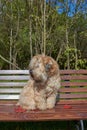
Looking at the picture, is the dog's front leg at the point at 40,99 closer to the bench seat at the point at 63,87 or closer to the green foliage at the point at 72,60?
the bench seat at the point at 63,87

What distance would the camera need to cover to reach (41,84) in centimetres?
362

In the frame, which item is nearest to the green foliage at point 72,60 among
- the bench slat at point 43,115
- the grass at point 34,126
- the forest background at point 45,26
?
the forest background at point 45,26

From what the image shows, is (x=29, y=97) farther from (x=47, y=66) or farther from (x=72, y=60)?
(x=72, y=60)

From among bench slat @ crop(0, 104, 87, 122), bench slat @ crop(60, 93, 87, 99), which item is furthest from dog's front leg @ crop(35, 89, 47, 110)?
bench slat @ crop(60, 93, 87, 99)

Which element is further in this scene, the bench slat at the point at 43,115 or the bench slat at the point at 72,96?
the bench slat at the point at 72,96

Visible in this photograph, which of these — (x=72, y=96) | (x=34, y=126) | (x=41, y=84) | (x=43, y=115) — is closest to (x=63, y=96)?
(x=72, y=96)

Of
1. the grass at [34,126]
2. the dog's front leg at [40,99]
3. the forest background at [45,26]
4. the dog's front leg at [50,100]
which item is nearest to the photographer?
the dog's front leg at [40,99]

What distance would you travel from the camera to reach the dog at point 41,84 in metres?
3.50

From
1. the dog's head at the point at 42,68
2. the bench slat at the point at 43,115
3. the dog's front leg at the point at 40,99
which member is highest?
the dog's head at the point at 42,68

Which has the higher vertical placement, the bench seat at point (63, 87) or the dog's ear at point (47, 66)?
the dog's ear at point (47, 66)

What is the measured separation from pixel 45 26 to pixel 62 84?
7088mm

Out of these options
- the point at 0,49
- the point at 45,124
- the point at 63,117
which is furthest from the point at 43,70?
the point at 0,49

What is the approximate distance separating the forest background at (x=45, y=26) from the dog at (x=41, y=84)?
7.72 metres

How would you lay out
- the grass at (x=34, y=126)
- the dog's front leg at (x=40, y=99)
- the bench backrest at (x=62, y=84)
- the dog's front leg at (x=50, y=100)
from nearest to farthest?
the dog's front leg at (x=40, y=99) → the dog's front leg at (x=50, y=100) → the bench backrest at (x=62, y=84) → the grass at (x=34, y=126)
